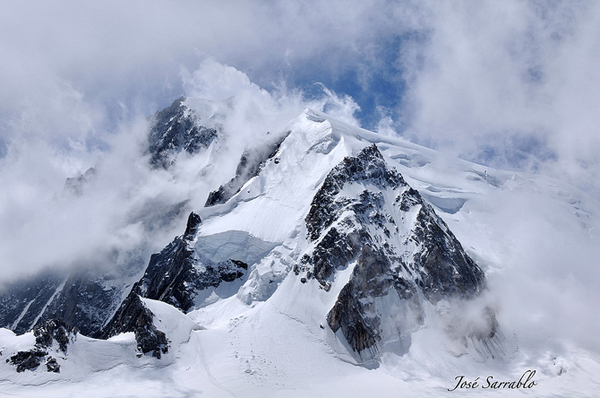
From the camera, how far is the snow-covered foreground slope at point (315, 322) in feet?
241

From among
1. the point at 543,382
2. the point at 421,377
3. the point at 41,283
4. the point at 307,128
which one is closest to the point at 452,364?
the point at 421,377

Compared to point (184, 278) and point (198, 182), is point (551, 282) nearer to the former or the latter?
point (184, 278)

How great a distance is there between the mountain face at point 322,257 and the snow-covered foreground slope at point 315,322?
19.7 inches

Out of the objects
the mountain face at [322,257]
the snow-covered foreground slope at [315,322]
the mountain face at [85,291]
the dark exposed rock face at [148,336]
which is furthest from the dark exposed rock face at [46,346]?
the mountain face at [85,291]

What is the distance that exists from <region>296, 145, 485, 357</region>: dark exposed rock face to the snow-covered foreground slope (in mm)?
1003

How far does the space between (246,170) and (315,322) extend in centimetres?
6716

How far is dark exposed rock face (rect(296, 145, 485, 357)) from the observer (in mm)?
94750

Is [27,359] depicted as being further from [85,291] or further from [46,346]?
[85,291]

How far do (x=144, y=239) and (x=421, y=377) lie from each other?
119814mm

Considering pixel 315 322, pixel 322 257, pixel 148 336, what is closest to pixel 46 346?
pixel 148 336

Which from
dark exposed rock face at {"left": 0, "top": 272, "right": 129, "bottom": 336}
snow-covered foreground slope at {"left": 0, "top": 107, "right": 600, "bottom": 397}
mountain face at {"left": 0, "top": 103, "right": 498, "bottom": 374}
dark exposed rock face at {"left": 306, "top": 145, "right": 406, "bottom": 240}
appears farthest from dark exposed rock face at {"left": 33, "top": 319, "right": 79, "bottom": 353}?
dark exposed rock face at {"left": 0, "top": 272, "right": 129, "bottom": 336}

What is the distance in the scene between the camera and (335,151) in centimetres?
12925

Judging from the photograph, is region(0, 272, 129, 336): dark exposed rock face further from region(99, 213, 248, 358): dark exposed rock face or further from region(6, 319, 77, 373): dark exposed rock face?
region(6, 319, 77, 373): dark exposed rock face

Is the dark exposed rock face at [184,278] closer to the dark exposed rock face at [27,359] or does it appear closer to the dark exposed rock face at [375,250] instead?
the dark exposed rock face at [27,359]
